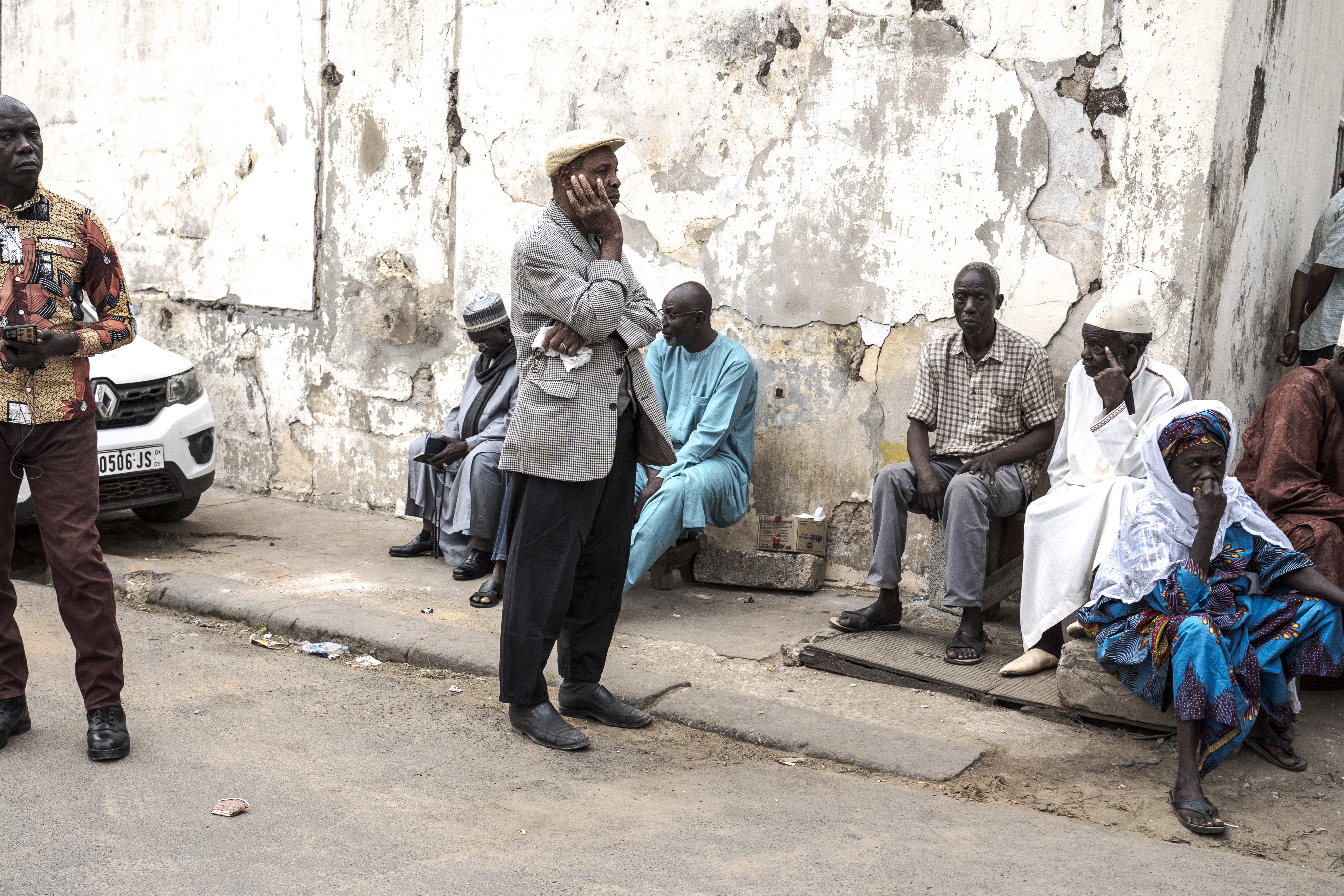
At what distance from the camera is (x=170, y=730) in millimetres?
3783

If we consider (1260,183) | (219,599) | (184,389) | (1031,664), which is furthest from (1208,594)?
(184,389)

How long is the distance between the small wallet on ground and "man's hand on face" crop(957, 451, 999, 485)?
261cm

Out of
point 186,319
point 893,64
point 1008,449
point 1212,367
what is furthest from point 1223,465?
point 186,319

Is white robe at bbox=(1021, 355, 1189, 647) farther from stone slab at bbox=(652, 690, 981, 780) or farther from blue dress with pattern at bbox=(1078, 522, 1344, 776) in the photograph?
stone slab at bbox=(652, 690, 981, 780)

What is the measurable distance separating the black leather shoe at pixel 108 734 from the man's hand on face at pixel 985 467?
10.3ft

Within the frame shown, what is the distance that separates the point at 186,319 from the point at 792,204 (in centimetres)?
454

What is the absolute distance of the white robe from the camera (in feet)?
14.3

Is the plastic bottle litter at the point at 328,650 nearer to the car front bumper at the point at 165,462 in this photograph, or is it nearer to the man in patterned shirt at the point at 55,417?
the man in patterned shirt at the point at 55,417

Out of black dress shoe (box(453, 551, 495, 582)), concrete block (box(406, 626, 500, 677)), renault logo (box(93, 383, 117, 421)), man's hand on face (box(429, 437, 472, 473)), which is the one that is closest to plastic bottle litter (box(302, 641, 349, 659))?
concrete block (box(406, 626, 500, 677))

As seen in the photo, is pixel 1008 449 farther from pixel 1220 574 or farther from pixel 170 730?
pixel 170 730

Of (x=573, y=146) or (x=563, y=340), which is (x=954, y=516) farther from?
(x=573, y=146)

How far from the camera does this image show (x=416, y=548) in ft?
21.0

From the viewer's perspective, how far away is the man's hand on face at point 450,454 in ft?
19.6

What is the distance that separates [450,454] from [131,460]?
163 centimetres
